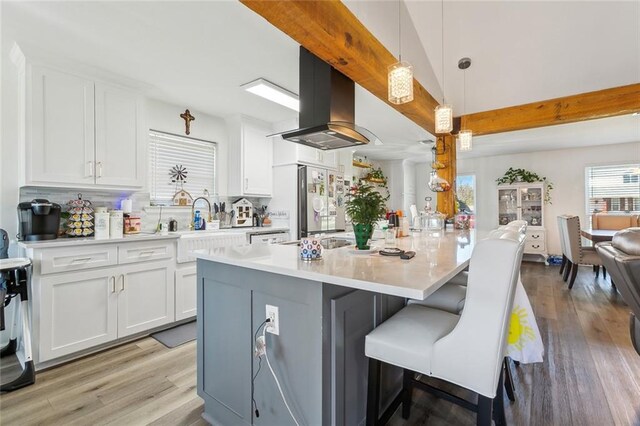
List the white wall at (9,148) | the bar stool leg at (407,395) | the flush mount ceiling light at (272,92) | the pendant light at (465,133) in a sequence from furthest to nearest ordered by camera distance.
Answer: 1. the pendant light at (465,133)
2. the flush mount ceiling light at (272,92)
3. the white wall at (9,148)
4. the bar stool leg at (407,395)

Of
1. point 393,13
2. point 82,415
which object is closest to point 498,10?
point 393,13

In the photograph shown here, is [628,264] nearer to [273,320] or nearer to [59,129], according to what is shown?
[273,320]

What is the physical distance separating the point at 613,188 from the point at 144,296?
8.16 m

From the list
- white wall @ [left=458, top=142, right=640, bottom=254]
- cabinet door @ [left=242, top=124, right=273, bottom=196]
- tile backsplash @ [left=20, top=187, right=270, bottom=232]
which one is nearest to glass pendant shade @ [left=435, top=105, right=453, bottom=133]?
cabinet door @ [left=242, top=124, right=273, bottom=196]

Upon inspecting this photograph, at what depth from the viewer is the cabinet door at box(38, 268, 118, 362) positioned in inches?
84.4

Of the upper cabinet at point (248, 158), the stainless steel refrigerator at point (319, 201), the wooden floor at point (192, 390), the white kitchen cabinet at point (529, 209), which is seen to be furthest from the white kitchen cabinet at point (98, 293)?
the white kitchen cabinet at point (529, 209)

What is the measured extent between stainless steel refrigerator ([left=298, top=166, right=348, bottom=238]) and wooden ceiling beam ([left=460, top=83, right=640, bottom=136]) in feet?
7.36

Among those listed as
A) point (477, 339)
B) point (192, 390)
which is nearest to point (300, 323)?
point (477, 339)

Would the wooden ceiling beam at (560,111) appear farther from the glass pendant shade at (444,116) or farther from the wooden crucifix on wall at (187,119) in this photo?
the wooden crucifix on wall at (187,119)

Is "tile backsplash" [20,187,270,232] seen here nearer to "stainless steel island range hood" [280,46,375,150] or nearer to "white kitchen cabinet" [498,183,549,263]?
"stainless steel island range hood" [280,46,375,150]

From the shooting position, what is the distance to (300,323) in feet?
4.08

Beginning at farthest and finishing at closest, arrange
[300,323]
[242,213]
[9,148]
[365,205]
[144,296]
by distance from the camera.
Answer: [242,213], [144,296], [9,148], [365,205], [300,323]

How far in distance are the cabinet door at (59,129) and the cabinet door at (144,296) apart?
899 millimetres

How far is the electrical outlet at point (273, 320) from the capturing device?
1315mm
